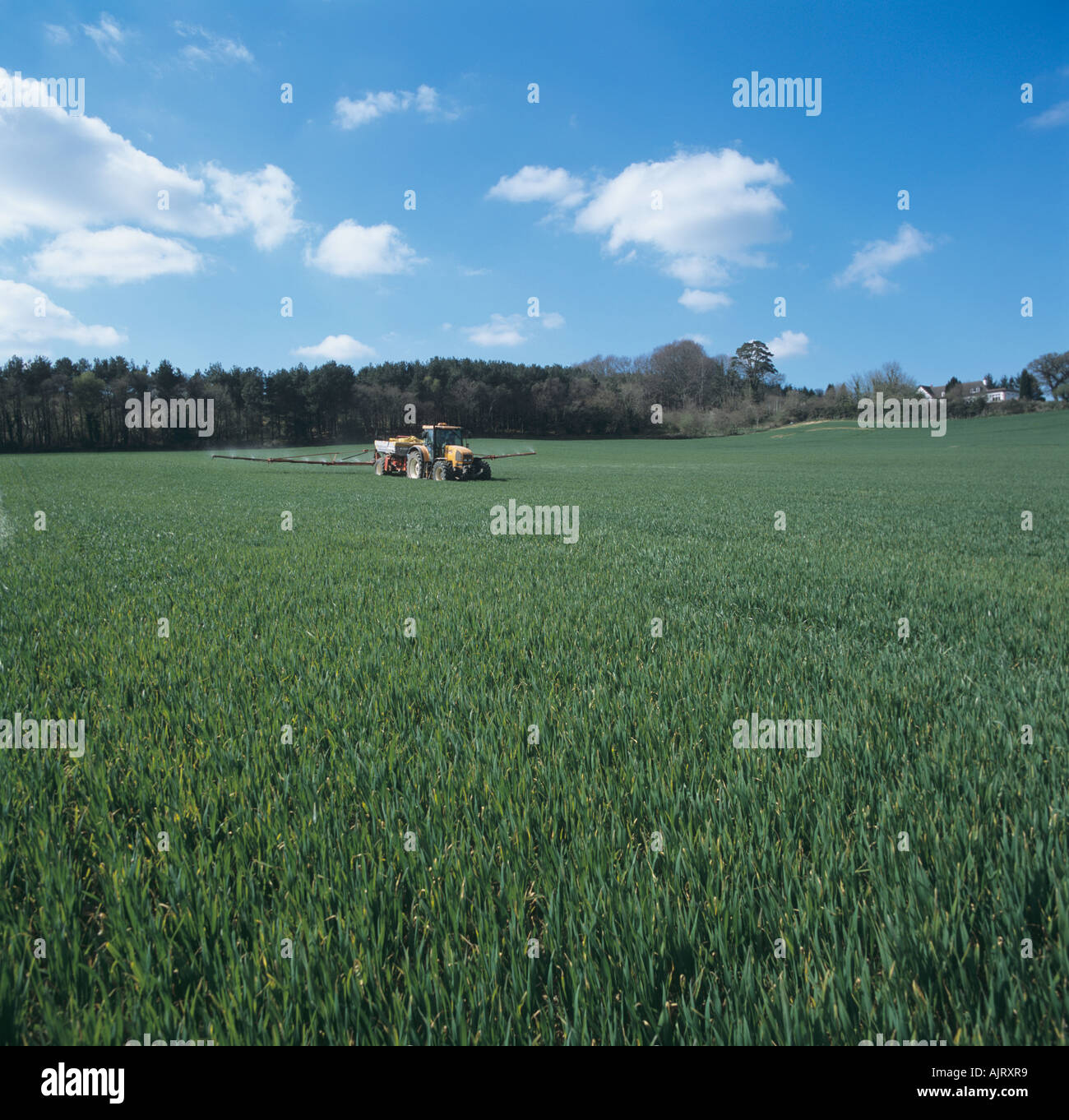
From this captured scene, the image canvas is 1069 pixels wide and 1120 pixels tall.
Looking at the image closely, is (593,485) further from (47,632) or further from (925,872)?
(925,872)

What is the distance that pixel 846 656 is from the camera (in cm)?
477

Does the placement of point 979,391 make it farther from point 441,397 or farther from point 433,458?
point 433,458

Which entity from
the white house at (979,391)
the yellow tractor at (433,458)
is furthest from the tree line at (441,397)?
the yellow tractor at (433,458)

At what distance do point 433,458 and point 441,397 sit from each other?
6935 cm

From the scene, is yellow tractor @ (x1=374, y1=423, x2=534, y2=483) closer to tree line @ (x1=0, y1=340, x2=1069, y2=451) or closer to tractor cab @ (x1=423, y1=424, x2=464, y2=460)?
tractor cab @ (x1=423, y1=424, x2=464, y2=460)

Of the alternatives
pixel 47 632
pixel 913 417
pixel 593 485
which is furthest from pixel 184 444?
pixel 913 417

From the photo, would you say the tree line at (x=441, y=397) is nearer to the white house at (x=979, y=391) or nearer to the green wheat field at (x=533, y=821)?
the white house at (x=979, y=391)

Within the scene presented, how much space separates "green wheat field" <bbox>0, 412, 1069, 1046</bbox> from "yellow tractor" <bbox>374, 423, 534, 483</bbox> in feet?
72.4

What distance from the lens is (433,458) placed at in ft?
98.5

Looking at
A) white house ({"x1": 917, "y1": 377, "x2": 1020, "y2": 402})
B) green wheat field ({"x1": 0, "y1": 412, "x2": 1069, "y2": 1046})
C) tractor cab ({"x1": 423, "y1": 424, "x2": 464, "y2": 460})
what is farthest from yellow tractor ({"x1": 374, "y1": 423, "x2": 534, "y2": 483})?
white house ({"x1": 917, "y1": 377, "x2": 1020, "y2": 402})

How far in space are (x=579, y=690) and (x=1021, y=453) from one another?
65168mm

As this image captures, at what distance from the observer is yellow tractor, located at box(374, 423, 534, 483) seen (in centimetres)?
2845

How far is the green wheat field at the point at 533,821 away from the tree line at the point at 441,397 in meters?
78.9

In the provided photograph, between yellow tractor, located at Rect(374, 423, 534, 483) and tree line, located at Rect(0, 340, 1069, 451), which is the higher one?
tree line, located at Rect(0, 340, 1069, 451)
